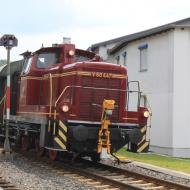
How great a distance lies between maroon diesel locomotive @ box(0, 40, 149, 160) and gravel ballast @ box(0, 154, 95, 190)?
2.20 ft

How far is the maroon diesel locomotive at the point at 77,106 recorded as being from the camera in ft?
38.4

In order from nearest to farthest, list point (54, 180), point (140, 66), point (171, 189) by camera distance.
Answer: point (171, 189) → point (54, 180) → point (140, 66)

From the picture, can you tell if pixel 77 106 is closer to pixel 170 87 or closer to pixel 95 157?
pixel 95 157

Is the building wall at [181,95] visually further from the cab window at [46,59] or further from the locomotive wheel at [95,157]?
the cab window at [46,59]

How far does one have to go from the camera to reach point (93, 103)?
12344 millimetres

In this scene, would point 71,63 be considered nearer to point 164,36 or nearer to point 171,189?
point 171,189

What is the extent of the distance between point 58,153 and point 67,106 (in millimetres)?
1755

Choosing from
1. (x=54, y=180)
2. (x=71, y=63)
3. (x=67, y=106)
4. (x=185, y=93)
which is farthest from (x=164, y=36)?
(x=54, y=180)

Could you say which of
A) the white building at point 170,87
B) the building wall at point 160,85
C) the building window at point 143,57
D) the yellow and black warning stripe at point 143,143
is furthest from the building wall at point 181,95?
the yellow and black warning stripe at point 143,143

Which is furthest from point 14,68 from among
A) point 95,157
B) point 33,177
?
point 33,177

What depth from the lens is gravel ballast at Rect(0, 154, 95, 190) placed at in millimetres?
9487

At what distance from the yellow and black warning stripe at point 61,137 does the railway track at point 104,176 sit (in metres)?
0.68

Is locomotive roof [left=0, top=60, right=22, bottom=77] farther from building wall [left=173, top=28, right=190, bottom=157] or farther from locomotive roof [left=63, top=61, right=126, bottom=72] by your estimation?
building wall [left=173, top=28, right=190, bottom=157]

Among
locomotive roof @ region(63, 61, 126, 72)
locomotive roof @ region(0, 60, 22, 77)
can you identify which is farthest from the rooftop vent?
locomotive roof @ region(0, 60, 22, 77)
